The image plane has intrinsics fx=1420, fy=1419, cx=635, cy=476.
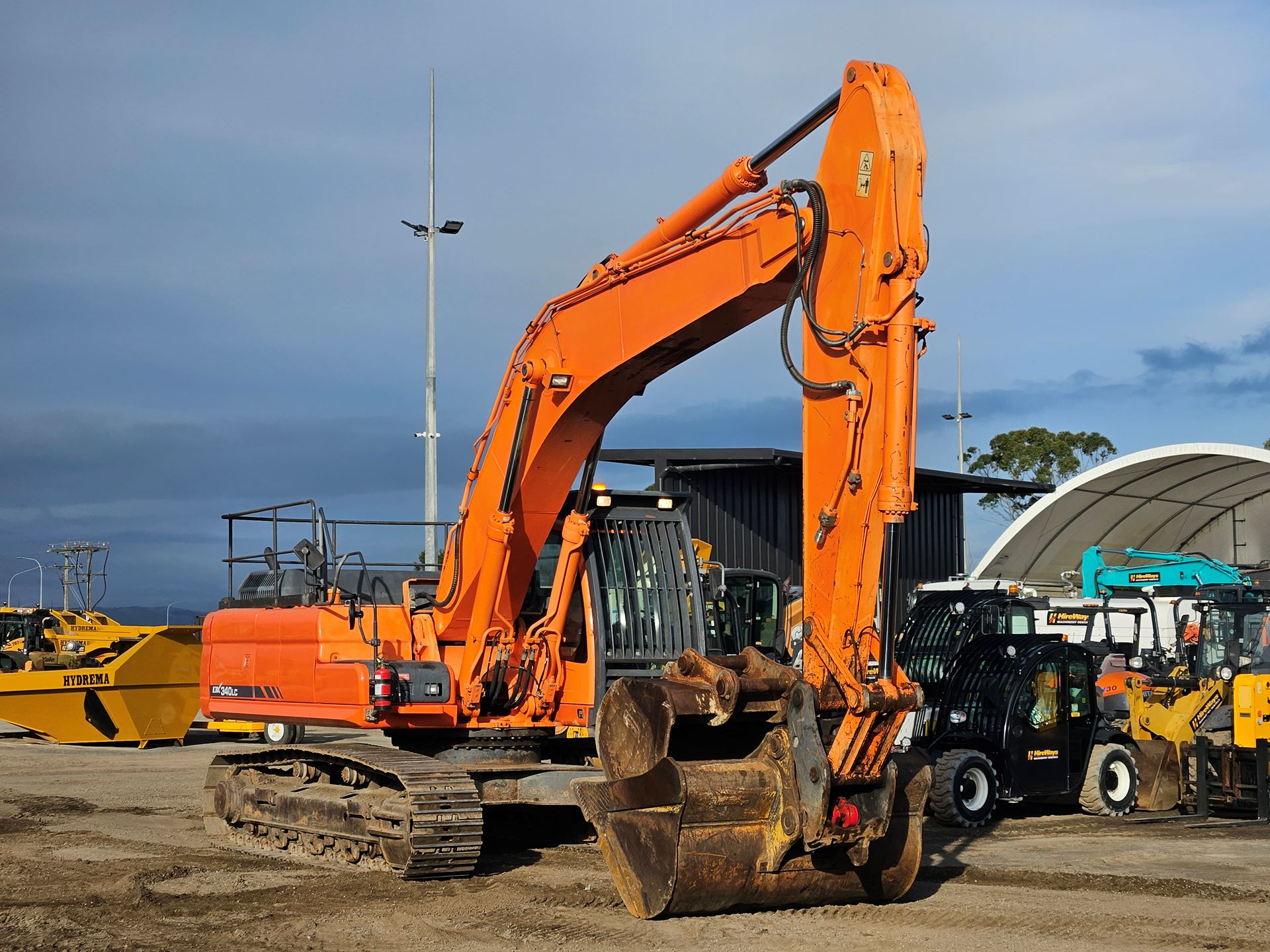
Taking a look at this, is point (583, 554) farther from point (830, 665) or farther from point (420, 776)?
point (830, 665)

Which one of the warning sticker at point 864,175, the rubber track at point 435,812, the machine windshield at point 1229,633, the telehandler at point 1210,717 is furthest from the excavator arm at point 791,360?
the machine windshield at point 1229,633

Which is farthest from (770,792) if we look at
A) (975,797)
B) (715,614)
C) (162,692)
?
(162,692)

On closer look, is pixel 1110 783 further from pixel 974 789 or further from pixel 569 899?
pixel 569 899

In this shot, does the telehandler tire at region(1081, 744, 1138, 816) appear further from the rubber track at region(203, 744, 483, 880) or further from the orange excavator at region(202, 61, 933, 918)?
the rubber track at region(203, 744, 483, 880)

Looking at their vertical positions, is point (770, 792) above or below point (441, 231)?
below

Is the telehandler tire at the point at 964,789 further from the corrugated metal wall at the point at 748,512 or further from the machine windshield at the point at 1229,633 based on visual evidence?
the corrugated metal wall at the point at 748,512

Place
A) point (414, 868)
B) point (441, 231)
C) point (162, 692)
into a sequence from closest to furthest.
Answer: point (414, 868) → point (162, 692) → point (441, 231)

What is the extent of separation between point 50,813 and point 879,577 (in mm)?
11174

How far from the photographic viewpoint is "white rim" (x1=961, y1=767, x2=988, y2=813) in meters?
13.7

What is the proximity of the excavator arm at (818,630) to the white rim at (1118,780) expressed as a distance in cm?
661

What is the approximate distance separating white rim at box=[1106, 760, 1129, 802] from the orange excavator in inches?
222

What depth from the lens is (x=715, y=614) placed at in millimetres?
12125

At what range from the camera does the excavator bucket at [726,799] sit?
8.02 meters

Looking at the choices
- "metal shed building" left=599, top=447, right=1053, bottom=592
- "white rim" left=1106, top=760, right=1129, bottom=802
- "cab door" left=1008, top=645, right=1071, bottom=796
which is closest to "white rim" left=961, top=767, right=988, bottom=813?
"cab door" left=1008, top=645, right=1071, bottom=796
